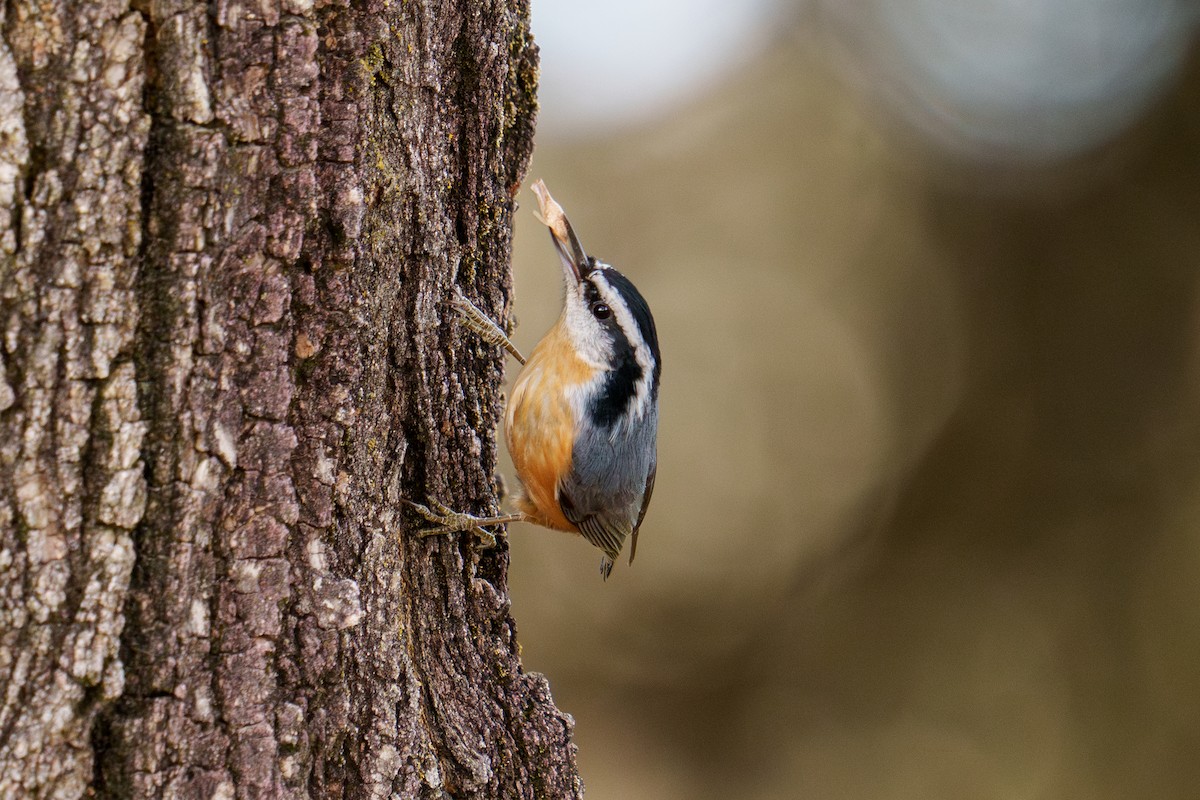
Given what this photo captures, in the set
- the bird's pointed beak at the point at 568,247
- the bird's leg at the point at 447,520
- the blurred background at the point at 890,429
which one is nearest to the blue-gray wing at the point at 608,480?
the bird's pointed beak at the point at 568,247

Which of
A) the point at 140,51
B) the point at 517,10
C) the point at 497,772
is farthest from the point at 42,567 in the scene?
the point at 517,10

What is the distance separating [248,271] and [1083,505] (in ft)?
17.7

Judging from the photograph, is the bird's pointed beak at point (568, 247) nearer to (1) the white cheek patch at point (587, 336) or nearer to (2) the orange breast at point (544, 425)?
(1) the white cheek patch at point (587, 336)

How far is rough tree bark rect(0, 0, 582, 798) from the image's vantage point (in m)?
1.44

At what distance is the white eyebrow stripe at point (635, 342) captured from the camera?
3.15 m

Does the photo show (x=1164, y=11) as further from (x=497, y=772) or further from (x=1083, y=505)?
(x=497, y=772)

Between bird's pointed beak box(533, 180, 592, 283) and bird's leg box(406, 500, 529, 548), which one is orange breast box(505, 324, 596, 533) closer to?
bird's pointed beak box(533, 180, 592, 283)

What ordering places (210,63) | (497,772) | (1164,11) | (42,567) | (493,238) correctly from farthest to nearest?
(1164,11) < (493,238) < (497,772) < (210,63) < (42,567)

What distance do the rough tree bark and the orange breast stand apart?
0.92 metres

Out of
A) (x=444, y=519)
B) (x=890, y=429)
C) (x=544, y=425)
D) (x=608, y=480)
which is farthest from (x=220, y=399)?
(x=890, y=429)

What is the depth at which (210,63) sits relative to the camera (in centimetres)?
156

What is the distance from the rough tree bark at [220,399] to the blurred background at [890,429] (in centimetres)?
419

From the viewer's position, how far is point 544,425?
9.86ft

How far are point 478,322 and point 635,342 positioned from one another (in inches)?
37.0
